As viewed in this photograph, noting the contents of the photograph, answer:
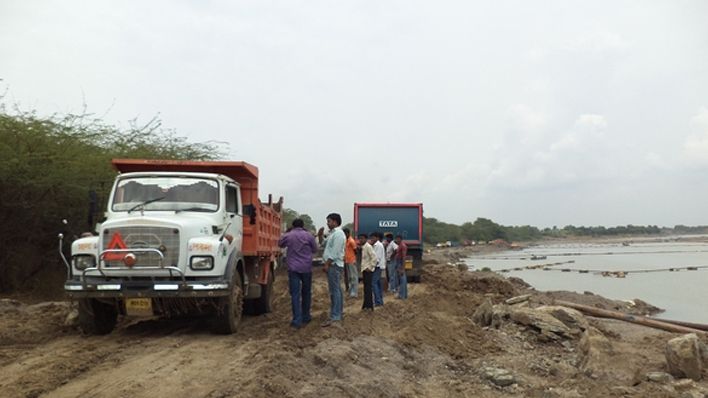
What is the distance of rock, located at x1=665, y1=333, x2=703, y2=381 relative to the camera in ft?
27.3

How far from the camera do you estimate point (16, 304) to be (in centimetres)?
1113

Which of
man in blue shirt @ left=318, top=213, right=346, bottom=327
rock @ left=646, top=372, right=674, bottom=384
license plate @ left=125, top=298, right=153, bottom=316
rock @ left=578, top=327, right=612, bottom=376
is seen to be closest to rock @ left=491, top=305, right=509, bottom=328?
rock @ left=578, top=327, right=612, bottom=376

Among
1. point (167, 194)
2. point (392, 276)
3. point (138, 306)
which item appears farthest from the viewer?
point (392, 276)

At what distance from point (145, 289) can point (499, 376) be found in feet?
14.9

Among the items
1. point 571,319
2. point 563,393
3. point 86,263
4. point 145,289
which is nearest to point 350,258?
point 571,319

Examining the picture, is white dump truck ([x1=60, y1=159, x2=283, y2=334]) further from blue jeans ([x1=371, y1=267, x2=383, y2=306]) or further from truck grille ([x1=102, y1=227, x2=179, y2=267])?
blue jeans ([x1=371, y1=267, x2=383, y2=306])

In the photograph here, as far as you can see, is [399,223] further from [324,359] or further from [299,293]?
[324,359]

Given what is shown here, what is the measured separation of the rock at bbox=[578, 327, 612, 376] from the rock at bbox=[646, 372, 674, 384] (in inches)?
23.4

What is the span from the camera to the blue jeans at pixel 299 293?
8.84 m

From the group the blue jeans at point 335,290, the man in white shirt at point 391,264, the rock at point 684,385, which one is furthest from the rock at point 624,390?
the man in white shirt at point 391,264

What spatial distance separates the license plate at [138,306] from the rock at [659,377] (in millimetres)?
6617

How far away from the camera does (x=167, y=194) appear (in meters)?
8.49

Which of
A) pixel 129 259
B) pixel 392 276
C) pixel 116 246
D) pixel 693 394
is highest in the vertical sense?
pixel 116 246

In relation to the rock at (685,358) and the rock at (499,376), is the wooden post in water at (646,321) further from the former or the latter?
the rock at (499,376)
